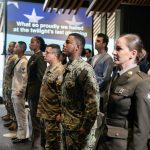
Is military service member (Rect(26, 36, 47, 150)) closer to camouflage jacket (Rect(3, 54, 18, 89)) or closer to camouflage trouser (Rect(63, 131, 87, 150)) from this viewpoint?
camouflage jacket (Rect(3, 54, 18, 89))

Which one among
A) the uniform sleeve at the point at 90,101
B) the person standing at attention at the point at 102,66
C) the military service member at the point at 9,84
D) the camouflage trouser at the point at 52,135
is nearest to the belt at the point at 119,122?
the uniform sleeve at the point at 90,101

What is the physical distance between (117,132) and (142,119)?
7.2 inches

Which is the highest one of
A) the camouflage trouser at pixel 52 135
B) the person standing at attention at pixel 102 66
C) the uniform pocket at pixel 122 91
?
the person standing at attention at pixel 102 66

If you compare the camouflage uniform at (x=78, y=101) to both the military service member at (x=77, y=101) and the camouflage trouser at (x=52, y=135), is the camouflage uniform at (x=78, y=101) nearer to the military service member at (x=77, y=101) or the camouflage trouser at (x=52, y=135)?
the military service member at (x=77, y=101)

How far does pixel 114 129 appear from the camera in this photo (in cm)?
221

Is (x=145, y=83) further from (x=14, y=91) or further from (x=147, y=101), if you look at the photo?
(x=14, y=91)

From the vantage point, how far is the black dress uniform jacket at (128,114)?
2121 millimetres

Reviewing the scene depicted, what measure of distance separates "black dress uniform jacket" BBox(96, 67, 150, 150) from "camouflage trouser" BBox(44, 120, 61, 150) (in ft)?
5.25

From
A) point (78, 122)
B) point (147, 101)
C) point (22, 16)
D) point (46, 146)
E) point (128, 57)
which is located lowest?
point (46, 146)

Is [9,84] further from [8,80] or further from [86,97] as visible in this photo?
[86,97]

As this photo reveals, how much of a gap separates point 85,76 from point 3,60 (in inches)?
232

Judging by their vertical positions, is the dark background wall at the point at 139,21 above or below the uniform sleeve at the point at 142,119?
above

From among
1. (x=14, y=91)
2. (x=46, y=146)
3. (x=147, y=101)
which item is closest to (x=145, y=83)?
(x=147, y=101)

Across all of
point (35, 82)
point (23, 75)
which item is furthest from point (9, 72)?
point (35, 82)
